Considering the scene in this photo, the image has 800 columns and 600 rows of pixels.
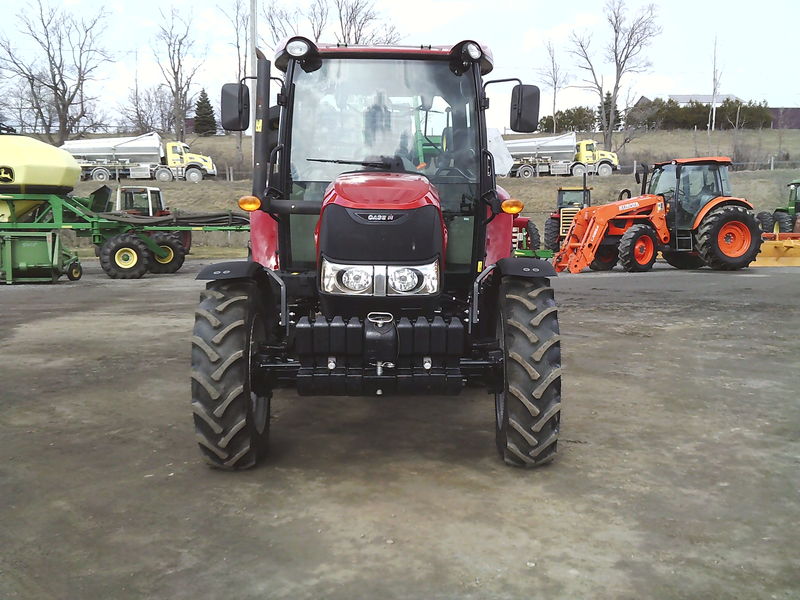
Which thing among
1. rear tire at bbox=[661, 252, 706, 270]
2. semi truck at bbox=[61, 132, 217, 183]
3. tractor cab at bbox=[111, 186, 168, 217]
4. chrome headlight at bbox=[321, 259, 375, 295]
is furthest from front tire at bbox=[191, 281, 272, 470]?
semi truck at bbox=[61, 132, 217, 183]

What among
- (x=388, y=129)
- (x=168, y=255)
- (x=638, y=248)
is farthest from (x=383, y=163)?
(x=168, y=255)

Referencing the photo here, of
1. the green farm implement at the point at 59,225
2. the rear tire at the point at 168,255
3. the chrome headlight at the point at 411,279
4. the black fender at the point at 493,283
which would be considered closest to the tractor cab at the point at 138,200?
the green farm implement at the point at 59,225

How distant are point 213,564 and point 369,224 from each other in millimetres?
1928

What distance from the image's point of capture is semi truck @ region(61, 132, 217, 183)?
127 feet

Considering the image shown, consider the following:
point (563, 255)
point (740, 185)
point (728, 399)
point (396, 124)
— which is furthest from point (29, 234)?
point (740, 185)

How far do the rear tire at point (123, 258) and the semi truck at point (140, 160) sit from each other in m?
21.7

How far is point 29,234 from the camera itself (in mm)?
15742

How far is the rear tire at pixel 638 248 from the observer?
1675 centimetres

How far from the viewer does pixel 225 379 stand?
4.06 m

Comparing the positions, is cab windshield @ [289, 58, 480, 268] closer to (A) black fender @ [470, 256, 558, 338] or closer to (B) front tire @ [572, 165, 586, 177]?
(A) black fender @ [470, 256, 558, 338]

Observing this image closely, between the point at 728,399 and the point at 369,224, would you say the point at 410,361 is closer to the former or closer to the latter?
the point at 369,224

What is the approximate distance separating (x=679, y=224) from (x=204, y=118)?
5946cm

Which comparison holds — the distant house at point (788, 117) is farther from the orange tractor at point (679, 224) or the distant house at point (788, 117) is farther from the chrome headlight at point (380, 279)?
the chrome headlight at point (380, 279)

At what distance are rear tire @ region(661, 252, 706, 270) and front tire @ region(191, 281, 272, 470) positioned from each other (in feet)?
52.6
